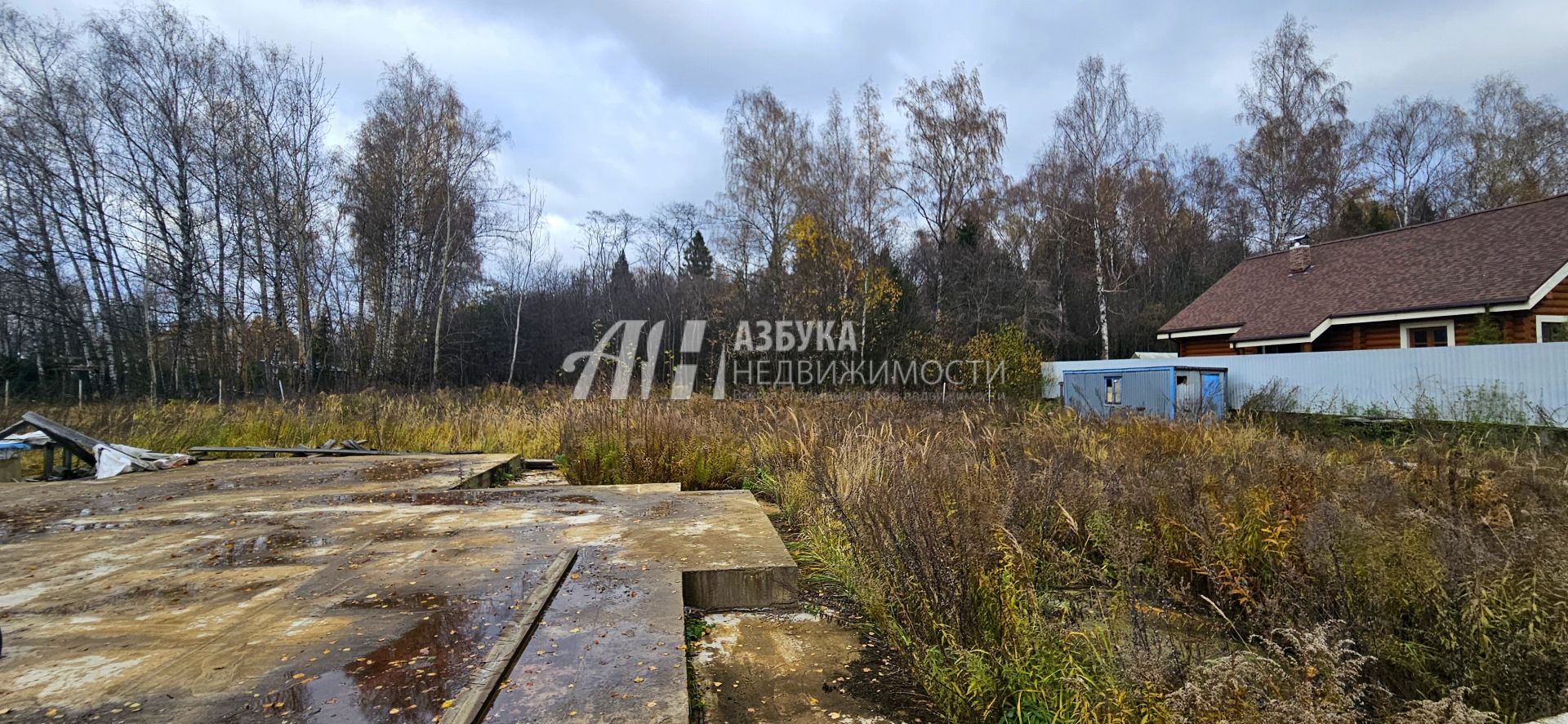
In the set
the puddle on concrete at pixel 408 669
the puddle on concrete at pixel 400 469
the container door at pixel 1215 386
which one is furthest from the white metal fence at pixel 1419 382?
the puddle on concrete at pixel 400 469

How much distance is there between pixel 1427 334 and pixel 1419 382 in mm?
5650

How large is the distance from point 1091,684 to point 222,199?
20.0 metres

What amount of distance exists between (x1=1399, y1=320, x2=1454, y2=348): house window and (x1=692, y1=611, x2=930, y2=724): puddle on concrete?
698 inches

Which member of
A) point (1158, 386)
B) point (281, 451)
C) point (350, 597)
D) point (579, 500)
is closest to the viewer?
point (350, 597)

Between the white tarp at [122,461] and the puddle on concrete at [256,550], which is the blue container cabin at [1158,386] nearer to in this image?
the puddle on concrete at [256,550]

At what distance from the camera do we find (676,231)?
3259 centimetres

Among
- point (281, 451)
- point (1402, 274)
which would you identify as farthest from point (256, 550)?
point (1402, 274)

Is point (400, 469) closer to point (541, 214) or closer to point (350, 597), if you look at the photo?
point (350, 597)

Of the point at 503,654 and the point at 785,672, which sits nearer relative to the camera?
the point at 503,654

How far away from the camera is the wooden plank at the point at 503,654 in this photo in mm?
1653

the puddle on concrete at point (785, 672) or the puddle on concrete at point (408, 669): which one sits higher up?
the puddle on concrete at point (408, 669)

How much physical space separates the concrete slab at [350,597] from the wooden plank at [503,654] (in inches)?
1.4

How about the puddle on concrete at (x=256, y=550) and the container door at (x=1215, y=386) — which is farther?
the container door at (x=1215, y=386)

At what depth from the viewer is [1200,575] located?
10.3ft
